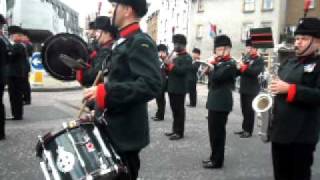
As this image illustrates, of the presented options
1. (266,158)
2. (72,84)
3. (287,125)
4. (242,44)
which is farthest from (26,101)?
(242,44)

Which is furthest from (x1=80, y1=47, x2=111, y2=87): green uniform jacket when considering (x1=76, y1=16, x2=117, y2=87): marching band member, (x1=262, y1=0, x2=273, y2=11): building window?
(x1=262, y1=0, x2=273, y2=11): building window

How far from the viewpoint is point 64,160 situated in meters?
2.73

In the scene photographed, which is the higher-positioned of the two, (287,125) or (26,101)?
(287,125)

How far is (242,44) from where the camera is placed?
38.9 metres

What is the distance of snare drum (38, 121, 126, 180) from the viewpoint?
104 inches

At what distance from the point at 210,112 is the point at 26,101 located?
6.63 m

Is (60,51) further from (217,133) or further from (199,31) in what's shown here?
(199,31)

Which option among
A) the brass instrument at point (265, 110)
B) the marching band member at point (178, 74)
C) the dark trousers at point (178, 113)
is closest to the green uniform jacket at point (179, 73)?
the marching band member at point (178, 74)

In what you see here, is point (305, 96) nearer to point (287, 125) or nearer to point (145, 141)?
point (287, 125)

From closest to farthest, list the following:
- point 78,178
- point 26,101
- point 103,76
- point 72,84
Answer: point 78,178, point 103,76, point 26,101, point 72,84

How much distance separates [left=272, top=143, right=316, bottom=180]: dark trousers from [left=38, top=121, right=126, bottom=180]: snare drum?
173 cm

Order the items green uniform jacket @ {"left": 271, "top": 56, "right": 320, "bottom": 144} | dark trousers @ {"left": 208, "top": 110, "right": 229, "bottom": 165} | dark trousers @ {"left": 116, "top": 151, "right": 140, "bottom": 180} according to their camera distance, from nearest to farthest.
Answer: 1. dark trousers @ {"left": 116, "top": 151, "right": 140, "bottom": 180}
2. green uniform jacket @ {"left": 271, "top": 56, "right": 320, "bottom": 144}
3. dark trousers @ {"left": 208, "top": 110, "right": 229, "bottom": 165}

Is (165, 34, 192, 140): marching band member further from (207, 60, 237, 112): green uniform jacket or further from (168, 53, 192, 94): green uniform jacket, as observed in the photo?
(207, 60, 237, 112): green uniform jacket

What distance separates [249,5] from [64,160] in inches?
1468
